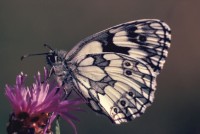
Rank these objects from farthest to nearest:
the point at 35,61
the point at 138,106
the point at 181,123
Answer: the point at 35,61 < the point at 181,123 < the point at 138,106

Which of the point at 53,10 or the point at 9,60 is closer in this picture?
the point at 9,60

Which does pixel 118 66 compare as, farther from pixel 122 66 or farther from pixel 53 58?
pixel 53 58

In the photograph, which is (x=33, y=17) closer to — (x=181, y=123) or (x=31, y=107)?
(x=181, y=123)

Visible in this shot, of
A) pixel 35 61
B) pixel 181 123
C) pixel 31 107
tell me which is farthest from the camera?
pixel 35 61

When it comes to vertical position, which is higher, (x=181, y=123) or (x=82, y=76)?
(x=82, y=76)

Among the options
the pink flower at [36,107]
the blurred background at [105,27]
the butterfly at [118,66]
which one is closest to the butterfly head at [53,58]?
the butterfly at [118,66]

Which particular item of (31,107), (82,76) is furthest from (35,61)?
(31,107)
